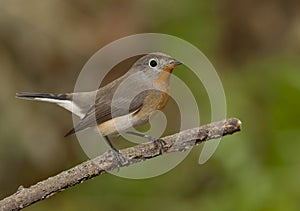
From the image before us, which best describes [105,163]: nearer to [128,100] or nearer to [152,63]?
[128,100]

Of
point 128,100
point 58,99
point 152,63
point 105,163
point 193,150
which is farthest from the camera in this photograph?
point 193,150

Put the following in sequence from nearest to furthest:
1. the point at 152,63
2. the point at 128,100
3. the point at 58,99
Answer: the point at 128,100, the point at 152,63, the point at 58,99

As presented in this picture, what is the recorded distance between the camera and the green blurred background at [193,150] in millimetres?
5859

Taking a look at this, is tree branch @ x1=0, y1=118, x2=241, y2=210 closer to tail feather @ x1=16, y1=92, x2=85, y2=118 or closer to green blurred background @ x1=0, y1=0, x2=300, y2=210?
tail feather @ x1=16, y1=92, x2=85, y2=118

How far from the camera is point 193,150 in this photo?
259 inches

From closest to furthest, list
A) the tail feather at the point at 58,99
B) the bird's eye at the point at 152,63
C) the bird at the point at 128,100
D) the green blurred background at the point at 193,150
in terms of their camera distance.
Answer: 1. the bird at the point at 128,100
2. the bird's eye at the point at 152,63
3. the tail feather at the point at 58,99
4. the green blurred background at the point at 193,150

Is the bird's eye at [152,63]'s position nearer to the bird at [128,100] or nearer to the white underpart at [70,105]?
the bird at [128,100]

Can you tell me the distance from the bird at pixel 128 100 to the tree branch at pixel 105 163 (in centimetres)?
32

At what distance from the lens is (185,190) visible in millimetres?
6562

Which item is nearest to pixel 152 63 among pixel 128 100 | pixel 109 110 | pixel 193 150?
pixel 128 100

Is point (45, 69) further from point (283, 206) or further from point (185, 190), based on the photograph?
point (283, 206)

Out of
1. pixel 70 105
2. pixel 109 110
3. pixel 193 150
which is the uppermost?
pixel 193 150

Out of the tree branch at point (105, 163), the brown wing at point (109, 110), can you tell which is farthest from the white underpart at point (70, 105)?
the tree branch at point (105, 163)

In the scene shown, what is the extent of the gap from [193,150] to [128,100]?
Answer: 1.78 meters
